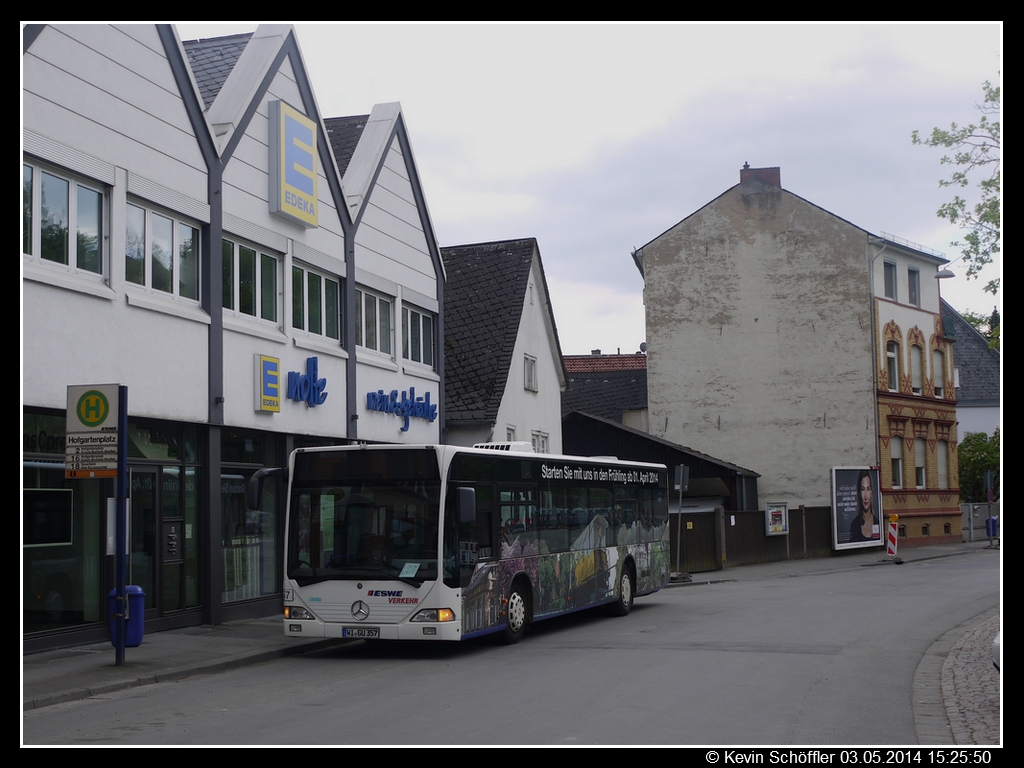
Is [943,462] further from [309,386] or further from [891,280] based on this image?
[309,386]

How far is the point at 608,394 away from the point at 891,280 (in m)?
12.2

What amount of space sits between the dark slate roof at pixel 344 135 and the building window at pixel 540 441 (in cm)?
995

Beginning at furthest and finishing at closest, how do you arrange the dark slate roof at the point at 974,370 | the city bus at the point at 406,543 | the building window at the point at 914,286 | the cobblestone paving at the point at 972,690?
the dark slate roof at the point at 974,370 < the building window at the point at 914,286 < the city bus at the point at 406,543 < the cobblestone paving at the point at 972,690

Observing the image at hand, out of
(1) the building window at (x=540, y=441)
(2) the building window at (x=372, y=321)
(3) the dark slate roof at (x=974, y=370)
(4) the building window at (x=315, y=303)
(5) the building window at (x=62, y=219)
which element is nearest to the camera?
(5) the building window at (x=62, y=219)

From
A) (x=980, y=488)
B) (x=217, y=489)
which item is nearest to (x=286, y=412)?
(x=217, y=489)

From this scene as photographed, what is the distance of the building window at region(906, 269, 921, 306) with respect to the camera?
46469 millimetres

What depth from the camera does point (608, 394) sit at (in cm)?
4984

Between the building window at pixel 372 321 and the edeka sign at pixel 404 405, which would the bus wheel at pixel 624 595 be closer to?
the edeka sign at pixel 404 405

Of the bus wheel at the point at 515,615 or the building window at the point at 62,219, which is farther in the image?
the bus wheel at the point at 515,615

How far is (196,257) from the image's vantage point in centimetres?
1800

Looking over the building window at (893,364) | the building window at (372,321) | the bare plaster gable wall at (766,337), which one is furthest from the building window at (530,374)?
the building window at (893,364)

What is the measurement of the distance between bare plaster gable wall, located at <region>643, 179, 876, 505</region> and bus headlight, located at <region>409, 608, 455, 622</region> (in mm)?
31482

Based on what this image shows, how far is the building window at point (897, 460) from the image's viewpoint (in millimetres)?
44781
